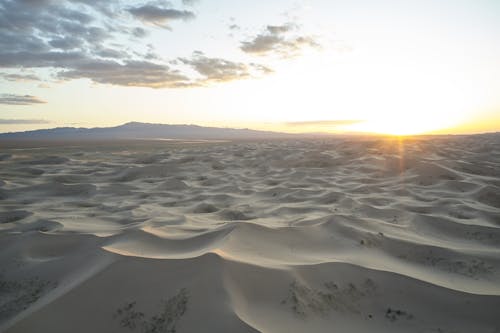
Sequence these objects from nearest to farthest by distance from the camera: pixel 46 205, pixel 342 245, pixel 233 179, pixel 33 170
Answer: pixel 342 245 < pixel 46 205 < pixel 233 179 < pixel 33 170

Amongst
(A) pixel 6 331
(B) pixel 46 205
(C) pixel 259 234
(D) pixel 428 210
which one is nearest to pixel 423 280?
(C) pixel 259 234

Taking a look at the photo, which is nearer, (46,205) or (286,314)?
(286,314)

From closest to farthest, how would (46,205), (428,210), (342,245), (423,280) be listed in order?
(423,280)
(342,245)
(428,210)
(46,205)

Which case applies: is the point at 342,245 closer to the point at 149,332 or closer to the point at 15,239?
the point at 149,332

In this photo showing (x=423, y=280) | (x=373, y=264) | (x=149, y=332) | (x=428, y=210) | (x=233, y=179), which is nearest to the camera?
(x=149, y=332)

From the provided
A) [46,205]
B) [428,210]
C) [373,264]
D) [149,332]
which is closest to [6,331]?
[149,332]

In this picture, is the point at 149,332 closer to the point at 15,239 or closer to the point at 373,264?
the point at 373,264
